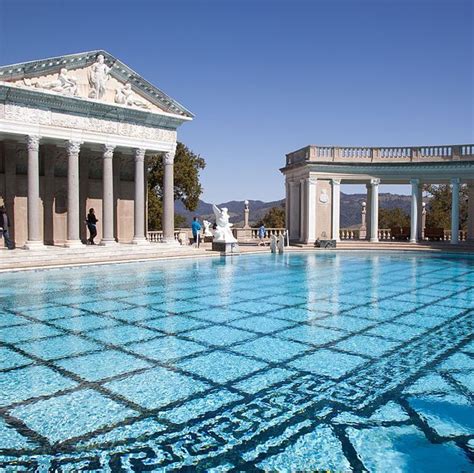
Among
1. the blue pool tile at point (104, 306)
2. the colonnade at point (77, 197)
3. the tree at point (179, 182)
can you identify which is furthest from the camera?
the tree at point (179, 182)

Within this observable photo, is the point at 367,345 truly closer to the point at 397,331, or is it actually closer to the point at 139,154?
the point at 397,331

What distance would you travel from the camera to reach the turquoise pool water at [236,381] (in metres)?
4.10

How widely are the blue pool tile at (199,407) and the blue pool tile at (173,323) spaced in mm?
2913

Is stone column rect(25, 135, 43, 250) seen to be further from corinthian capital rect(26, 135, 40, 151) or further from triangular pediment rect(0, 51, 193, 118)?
triangular pediment rect(0, 51, 193, 118)

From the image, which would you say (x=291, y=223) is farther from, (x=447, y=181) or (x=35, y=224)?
(x=35, y=224)

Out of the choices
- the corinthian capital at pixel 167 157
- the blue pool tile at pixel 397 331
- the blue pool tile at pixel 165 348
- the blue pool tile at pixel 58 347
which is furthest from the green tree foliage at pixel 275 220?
the blue pool tile at pixel 58 347

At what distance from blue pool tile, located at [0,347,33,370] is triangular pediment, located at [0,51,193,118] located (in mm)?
14645

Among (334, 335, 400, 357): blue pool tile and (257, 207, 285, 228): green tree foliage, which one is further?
(257, 207, 285, 228): green tree foliage

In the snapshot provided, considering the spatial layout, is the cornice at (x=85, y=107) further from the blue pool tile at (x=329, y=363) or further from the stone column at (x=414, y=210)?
the blue pool tile at (x=329, y=363)

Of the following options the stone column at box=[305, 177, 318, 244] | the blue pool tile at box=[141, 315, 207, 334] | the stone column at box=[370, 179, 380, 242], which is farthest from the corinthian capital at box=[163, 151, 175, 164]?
the blue pool tile at box=[141, 315, 207, 334]

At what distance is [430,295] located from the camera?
1215 centimetres

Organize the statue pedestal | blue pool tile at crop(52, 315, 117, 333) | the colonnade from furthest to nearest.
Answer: the statue pedestal < the colonnade < blue pool tile at crop(52, 315, 117, 333)

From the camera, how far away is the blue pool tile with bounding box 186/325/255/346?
758 cm

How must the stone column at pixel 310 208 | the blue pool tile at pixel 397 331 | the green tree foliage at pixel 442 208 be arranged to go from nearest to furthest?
the blue pool tile at pixel 397 331
the stone column at pixel 310 208
the green tree foliage at pixel 442 208
